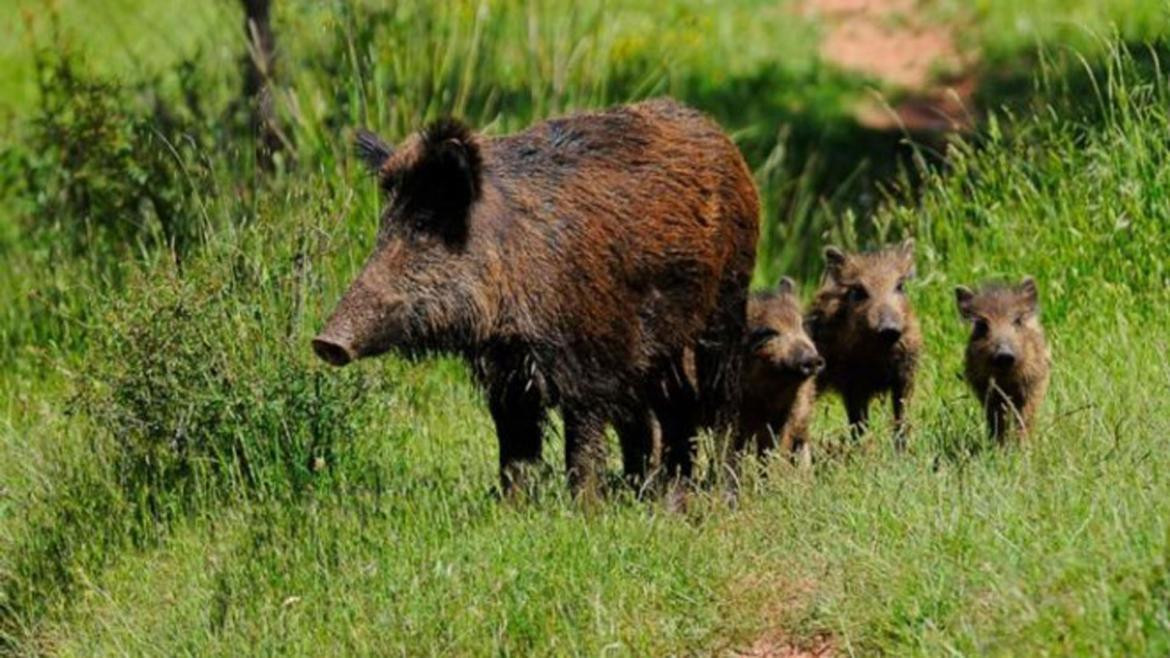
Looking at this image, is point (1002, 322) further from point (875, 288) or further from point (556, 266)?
point (556, 266)

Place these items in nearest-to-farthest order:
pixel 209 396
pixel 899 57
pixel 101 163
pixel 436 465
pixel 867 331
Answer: pixel 209 396, pixel 436 465, pixel 867 331, pixel 101 163, pixel 899 57

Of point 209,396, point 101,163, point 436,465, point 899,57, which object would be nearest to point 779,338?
point 436,465

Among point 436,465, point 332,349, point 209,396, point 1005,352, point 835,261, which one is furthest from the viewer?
point 835,261

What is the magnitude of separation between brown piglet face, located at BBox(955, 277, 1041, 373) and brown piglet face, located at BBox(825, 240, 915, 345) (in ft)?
1.19

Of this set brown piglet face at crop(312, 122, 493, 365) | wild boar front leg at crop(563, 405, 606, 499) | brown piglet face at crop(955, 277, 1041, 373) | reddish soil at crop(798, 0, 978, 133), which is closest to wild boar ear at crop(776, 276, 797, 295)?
brown piglet face at crop(955, 277, 1041, 373)

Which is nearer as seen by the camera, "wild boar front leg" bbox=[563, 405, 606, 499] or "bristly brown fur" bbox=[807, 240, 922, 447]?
"wild boar front leg" bbox=[563, 405, 606, 499]

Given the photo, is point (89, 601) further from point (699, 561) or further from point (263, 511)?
point (699, 561)

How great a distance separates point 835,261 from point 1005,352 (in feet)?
3.96

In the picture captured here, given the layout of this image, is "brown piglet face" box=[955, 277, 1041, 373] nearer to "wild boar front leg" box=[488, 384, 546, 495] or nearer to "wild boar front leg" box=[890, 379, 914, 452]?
"wild boar front leg" box=[890, 379, 914, 452]

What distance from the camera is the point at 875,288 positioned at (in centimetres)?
1020

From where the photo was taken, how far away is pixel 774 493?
884cm

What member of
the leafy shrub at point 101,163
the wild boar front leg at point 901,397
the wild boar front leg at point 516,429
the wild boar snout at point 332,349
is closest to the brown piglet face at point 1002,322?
the wild boar front leg at point 901,397

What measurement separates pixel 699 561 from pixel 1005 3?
13.1 m

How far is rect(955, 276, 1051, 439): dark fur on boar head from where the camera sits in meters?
9.47
